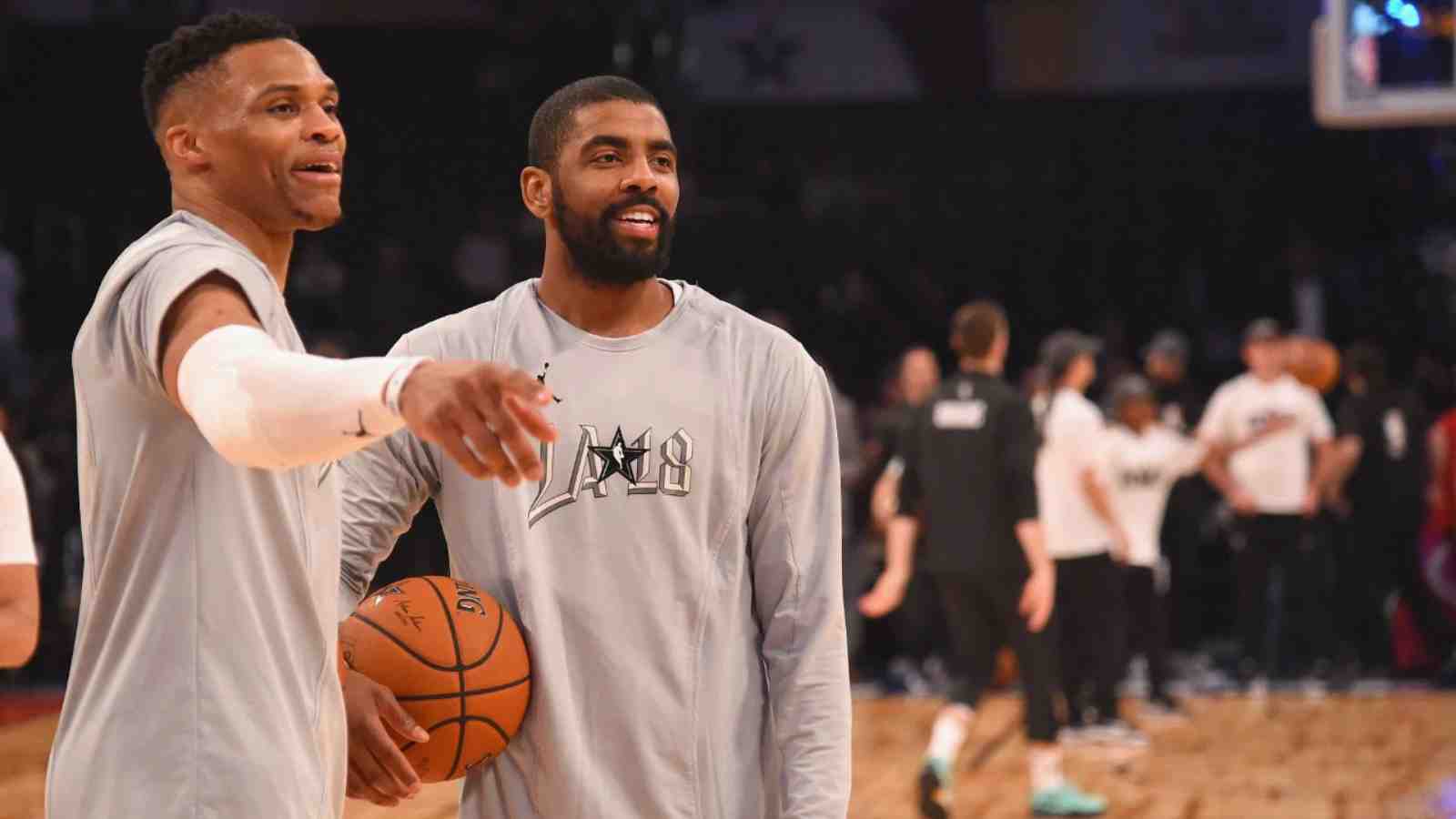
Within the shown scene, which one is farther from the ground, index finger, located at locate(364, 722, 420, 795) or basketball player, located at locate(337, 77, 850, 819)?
basketball player, located at locate(337, 77, 850, 819)

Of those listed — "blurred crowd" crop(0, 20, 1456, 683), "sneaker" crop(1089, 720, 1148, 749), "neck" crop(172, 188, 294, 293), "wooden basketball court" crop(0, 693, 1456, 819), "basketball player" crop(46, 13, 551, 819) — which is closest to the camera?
"basketball player" crop(46, 13, 551, 819)

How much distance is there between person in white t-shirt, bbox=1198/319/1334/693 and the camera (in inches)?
424

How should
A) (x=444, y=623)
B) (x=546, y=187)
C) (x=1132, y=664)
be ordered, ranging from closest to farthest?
(x=444, y=623) < (x=546, y=187) < (x=1132, y=664)

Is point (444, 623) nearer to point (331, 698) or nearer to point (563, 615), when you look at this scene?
point (563, 615)

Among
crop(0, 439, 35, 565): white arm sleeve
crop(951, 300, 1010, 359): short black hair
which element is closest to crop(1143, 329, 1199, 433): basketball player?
crop(951, 300, 1010, 359): short black hair

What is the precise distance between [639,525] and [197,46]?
963 mm

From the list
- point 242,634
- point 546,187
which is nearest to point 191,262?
point 242,634

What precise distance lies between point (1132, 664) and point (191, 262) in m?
11.0

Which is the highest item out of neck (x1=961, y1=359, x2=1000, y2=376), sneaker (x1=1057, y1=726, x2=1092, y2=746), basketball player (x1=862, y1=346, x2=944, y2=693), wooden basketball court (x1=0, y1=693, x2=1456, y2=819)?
neck (x1=961, y1=359, x2=1000, y2=376)

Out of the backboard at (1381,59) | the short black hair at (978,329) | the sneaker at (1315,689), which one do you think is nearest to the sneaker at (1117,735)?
the sneaker at (1315,689)

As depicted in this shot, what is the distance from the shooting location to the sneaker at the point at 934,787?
23.7 feet

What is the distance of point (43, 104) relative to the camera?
14.4m

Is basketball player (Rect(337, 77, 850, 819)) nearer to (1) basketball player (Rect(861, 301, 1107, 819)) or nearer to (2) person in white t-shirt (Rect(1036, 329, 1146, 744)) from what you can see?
(1) basketball player (Rect(861, 301, 1107, 819))

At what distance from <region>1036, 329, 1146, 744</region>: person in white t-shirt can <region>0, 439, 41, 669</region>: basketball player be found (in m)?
6.50
